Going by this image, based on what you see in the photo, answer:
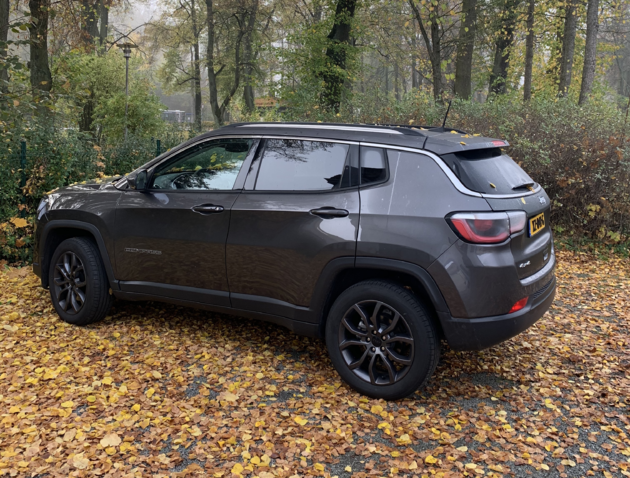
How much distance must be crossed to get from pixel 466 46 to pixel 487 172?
15.1 metres

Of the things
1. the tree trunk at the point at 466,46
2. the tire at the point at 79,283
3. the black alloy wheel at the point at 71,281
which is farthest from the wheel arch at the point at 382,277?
the tree trunk at the point at 466,46

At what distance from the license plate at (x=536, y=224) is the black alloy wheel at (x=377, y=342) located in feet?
3.38

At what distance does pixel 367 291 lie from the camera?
141 inches

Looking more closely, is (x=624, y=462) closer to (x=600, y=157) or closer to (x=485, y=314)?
(x=485, y=314)

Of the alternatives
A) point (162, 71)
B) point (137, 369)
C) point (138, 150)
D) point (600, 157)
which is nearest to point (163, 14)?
point (162, 71)

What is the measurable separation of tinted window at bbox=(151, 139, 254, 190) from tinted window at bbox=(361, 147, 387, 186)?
0.99m

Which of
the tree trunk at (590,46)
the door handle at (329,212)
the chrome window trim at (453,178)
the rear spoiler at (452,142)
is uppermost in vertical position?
the tree trunk at (590,46)

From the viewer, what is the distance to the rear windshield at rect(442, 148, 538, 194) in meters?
3.42

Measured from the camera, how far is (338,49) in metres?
17.8

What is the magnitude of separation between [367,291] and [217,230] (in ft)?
4.26

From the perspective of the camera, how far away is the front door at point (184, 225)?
419 centimetres

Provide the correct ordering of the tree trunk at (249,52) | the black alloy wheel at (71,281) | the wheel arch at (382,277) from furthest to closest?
the tree trunk at (249,52) < the black alloy wheel at (71,281) < the wheel arch at (382,277)

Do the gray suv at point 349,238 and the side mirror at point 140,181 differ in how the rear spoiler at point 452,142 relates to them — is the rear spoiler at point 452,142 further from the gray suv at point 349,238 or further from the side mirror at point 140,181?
the side mirror at point 140,181

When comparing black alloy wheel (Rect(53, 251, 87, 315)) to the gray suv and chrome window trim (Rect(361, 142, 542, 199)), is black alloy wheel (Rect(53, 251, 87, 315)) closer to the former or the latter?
the gray suv
